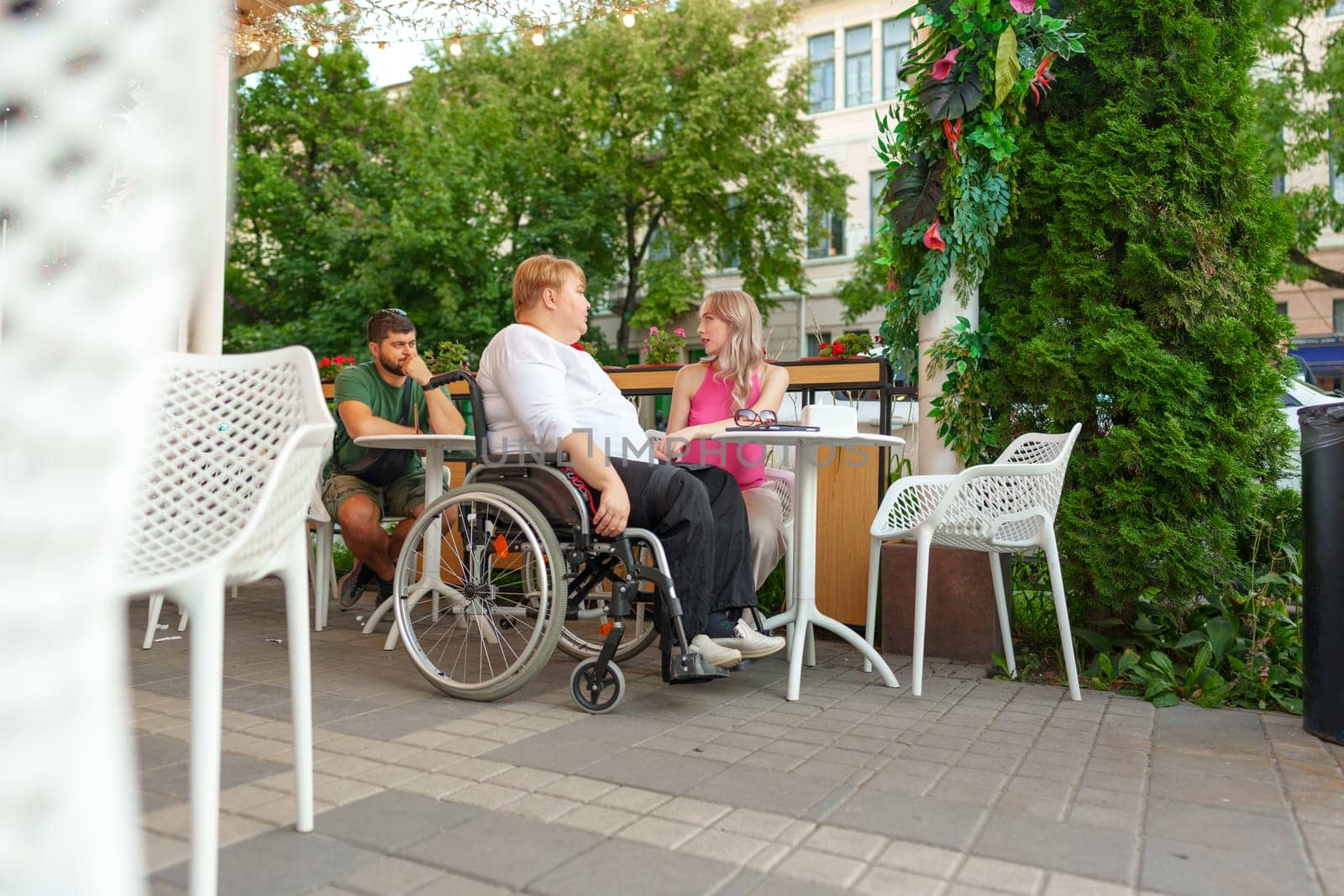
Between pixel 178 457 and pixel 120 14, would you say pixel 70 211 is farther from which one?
pixel 178 457

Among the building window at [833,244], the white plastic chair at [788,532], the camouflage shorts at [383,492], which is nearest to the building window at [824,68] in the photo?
the building window at [833,244]

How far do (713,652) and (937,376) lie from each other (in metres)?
1.92

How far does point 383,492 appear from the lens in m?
4.99

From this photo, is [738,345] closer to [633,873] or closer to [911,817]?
[911,817]

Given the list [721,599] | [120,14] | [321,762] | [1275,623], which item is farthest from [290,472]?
[1275,623]

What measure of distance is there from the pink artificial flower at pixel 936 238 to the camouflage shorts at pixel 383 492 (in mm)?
2626

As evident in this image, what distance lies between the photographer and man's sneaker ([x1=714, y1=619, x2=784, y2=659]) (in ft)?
10.6

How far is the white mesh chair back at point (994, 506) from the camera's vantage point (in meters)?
3.48

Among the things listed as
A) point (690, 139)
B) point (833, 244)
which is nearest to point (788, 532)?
point (690, 139)

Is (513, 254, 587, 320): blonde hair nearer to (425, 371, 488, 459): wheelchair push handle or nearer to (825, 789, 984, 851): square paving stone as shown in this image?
(425, 371, 488, 459): wheelchair push handle

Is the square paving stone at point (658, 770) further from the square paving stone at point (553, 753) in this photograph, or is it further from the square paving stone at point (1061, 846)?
the square paving stone at point (1061, 846)

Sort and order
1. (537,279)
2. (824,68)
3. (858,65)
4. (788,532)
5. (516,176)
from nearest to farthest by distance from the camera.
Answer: (537,279), (788,532), (516,176), (858,65), (824,68)

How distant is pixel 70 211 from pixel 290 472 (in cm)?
130

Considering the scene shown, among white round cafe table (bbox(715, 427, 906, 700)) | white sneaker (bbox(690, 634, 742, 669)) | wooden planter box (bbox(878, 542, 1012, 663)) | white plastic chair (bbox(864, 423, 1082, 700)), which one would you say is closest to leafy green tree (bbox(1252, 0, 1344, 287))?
wooden planter box (bbox(878, 542, 1012, 663))
